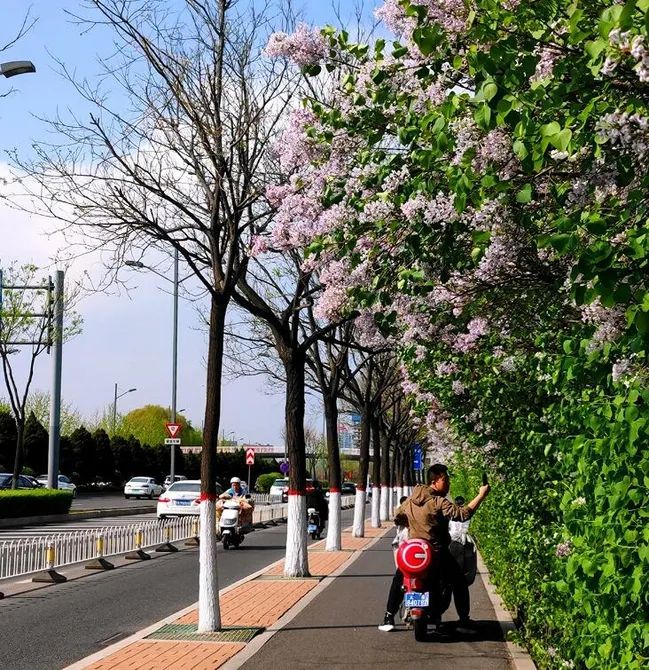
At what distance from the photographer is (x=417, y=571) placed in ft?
36.8

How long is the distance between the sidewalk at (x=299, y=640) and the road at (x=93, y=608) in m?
0.52

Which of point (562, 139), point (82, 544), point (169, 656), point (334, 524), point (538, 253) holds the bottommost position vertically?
point (169, 656)

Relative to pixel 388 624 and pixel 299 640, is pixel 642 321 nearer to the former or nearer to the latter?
pixel 299 640

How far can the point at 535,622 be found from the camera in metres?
8.98

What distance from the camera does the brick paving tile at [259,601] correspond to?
13.2 meters

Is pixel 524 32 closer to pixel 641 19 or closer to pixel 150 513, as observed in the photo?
pixel 641 19

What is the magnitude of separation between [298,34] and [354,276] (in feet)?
6.90

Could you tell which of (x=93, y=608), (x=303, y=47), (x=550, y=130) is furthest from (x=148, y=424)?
(x=550, y=130)

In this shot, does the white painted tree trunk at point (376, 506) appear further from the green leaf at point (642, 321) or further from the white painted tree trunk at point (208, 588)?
the green leaf at point (642, 321)

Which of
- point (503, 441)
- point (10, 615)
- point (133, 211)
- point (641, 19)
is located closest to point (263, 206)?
point (133, 211)

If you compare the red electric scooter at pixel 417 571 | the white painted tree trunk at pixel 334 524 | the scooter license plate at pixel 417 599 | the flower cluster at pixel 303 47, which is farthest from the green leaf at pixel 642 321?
the white painted tree trunk at pixel 334 524

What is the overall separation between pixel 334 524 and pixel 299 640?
590 inches

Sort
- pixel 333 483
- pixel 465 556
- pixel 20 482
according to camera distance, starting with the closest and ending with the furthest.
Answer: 1. pixel 465 556
2. pixel 333 483
3. pixel 20 482

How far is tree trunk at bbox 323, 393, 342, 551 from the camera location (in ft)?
86.4
